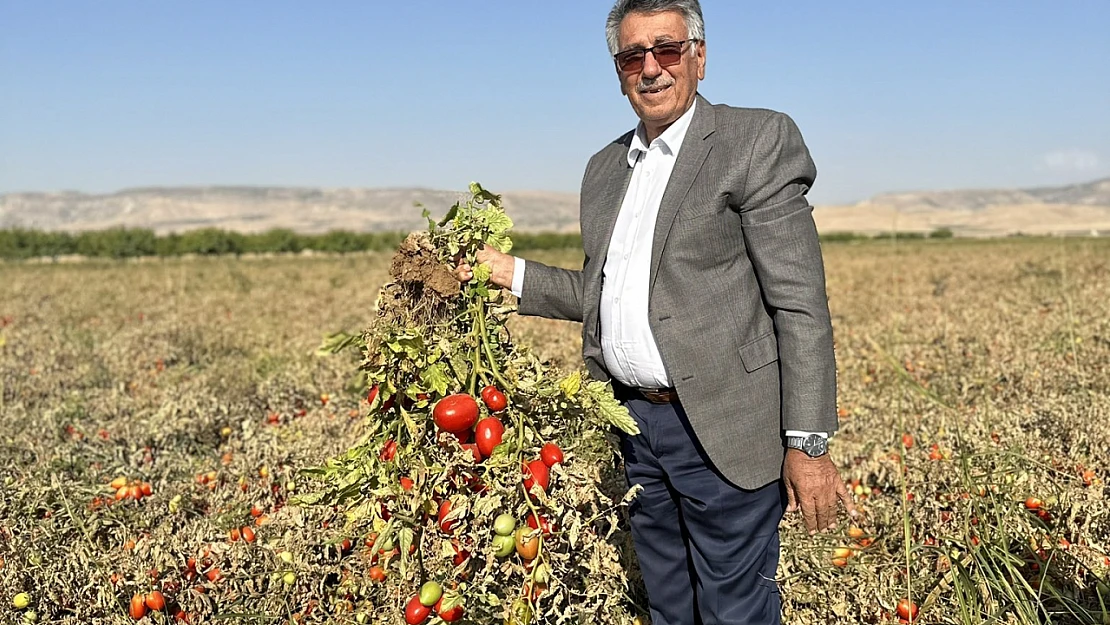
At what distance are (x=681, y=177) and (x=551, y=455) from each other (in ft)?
3.10

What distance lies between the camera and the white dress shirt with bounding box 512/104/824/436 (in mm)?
2705

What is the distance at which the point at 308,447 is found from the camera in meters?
5.18

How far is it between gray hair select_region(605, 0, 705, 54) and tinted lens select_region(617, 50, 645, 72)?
0.13 feet

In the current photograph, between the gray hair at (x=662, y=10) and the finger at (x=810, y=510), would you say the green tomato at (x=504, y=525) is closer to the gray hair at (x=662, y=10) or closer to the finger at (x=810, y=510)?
the finger at (x=810, y=510)

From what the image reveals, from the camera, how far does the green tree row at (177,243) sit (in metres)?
65.7

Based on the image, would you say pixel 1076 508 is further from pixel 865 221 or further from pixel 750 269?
pixel 865 221

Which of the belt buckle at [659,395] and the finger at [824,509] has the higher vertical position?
the belt buckle at [659,395]

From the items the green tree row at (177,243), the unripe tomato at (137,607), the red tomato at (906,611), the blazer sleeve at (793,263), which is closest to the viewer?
the blazer sleeve at (793,263)

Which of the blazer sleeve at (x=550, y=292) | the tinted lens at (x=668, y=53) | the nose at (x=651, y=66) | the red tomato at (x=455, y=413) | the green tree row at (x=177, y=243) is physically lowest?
Result: the green tree row at (x=177, y=243)

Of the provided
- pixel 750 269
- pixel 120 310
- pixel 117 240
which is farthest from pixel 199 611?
pixel 117 240

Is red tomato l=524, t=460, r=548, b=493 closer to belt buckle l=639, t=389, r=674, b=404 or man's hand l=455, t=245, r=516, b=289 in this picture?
belt buckle l=639, t=389, r=674, b=404

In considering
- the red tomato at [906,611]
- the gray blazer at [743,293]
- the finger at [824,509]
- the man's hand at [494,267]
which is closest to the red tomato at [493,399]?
the man's hand at [494,267]

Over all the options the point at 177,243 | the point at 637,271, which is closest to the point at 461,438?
the point at 637,271

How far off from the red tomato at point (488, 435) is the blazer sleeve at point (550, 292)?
0.58 m
